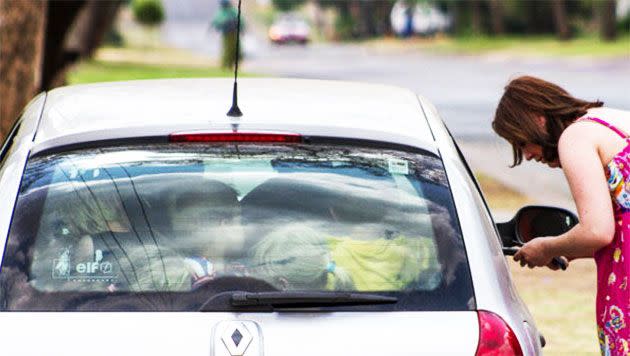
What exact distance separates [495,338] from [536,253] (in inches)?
47.0

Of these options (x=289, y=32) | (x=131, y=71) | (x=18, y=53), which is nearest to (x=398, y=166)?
(x=18, y=53)

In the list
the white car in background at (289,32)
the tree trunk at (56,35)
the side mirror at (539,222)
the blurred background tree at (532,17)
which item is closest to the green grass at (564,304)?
the side mirror at (539,222)

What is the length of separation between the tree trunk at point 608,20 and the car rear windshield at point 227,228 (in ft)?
189

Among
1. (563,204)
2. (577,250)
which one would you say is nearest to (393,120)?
(577,250)

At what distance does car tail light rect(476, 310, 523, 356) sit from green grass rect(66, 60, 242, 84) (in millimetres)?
31303

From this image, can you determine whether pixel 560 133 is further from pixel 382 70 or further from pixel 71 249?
pixel 382 70

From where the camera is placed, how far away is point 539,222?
205 inches

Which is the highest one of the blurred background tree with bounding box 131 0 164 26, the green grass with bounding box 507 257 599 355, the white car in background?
the green grass with bounding box 507 257 599 355

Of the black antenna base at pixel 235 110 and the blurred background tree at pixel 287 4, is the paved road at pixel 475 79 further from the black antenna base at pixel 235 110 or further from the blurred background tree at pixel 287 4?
the blurred background tree at pixel 287 4

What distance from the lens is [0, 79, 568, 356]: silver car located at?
367 cm

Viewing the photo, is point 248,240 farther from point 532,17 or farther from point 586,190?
point 532,17

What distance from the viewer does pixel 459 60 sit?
2103 inches

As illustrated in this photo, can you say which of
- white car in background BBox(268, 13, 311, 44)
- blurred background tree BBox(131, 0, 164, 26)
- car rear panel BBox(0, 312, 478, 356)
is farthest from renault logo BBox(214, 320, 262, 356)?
white car in background BBox(268, 13, 311, 44)

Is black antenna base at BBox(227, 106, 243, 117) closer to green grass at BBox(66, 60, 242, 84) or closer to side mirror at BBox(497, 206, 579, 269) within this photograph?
side mirror at BBox(497, 206, 579, 269)
